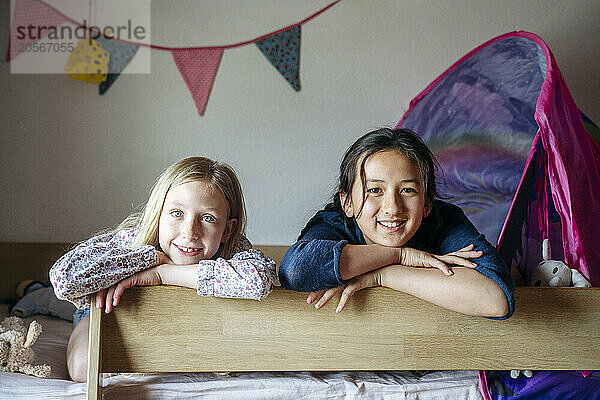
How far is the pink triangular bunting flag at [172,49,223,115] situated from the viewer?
7.89ft

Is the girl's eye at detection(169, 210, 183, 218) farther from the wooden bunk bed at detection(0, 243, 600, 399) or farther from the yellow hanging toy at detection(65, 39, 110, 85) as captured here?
the yellow hanging toy at detection(65, 39, 110, 85)

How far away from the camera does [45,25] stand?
2.41m

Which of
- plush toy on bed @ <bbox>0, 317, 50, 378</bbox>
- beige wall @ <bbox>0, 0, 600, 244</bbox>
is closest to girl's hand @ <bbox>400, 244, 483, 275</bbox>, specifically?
plush toy on bed @ <bbox>0, 317, 50, 378</bbox>

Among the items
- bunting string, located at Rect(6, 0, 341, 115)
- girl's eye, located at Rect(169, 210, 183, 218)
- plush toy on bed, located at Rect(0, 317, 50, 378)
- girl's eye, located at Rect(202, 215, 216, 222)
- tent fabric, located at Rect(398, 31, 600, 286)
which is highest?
bunting string, located at Rect(6, 0, 341, 115)

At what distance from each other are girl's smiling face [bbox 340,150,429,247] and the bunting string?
49.5 inches

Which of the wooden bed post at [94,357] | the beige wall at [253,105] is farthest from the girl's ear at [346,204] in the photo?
the beige wall at [253,105]

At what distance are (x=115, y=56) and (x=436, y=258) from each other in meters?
1.69

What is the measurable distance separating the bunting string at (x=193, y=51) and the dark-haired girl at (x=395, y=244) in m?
1.10

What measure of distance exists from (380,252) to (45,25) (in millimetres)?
1849

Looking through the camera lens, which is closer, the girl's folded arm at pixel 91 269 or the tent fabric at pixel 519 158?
the girl's folded arm at pixel 91 269

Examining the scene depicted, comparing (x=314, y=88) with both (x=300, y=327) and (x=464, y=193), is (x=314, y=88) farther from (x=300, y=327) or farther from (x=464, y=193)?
(x=300, y=327)

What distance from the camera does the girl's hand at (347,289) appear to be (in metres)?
1.12

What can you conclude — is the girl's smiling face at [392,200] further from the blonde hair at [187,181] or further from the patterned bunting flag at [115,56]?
the patterned bunting flag at [115,56]

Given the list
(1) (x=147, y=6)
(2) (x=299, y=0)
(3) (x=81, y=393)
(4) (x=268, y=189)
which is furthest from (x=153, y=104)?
(3) (x=81, y=393)
